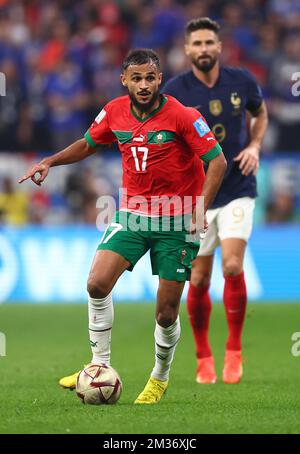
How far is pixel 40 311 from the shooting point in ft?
47.8

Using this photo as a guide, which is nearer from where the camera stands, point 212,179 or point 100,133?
point 212,179

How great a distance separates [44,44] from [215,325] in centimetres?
791

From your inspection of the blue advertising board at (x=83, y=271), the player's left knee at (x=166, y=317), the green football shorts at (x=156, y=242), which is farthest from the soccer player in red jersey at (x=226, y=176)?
the blue advertising board at (x=83, y=271)

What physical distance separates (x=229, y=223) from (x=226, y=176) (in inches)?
15.7

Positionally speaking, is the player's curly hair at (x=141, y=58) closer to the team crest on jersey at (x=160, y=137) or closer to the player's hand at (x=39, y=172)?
the team crest on jersey at (x=160, y=137)

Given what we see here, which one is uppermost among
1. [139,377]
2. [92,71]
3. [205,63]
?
[92,71]

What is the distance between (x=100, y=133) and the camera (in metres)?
7.57

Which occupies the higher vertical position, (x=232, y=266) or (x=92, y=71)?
(x=92, y=71)

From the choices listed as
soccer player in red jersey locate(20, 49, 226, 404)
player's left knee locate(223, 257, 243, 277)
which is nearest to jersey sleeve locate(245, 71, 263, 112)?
player's left knee locate(223, 257, 243, 277)

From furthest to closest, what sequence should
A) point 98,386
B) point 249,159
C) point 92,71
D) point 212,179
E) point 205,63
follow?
point 92,71, point 205,63, point 249,159, point 212,179, point 98,386

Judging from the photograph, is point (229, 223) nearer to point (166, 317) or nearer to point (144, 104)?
point (166, 317)

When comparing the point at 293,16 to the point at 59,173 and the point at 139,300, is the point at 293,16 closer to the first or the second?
the point at 59,173

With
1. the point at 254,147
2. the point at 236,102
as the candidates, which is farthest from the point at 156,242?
the point at 236,102

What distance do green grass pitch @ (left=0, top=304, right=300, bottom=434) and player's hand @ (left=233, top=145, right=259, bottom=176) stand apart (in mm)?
1669
